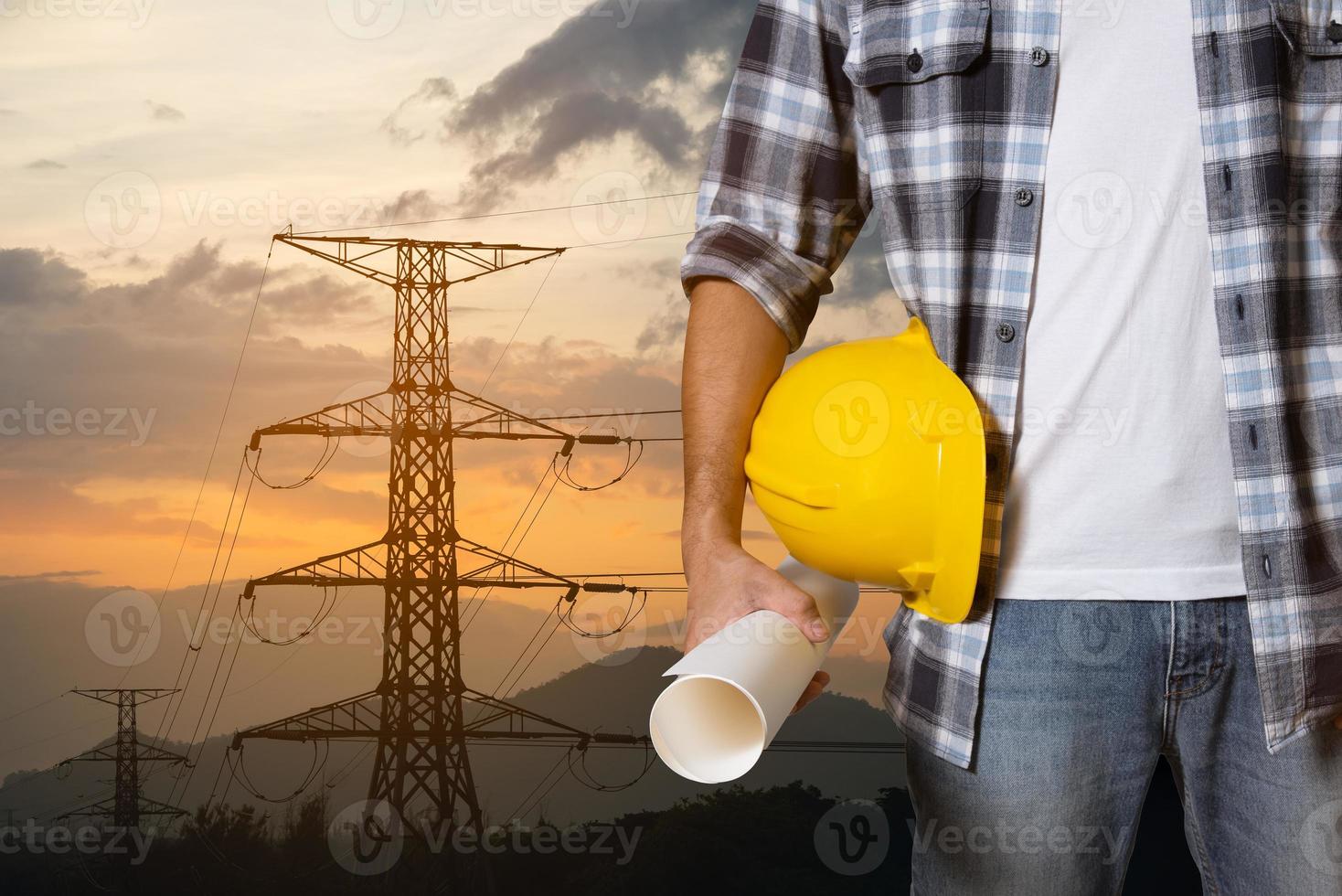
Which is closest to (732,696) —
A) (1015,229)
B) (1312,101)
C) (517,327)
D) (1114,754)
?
(1114,754)

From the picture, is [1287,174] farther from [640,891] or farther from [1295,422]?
[640,891]

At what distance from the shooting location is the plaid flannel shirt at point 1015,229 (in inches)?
34.9

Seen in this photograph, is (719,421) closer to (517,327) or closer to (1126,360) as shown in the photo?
(1126,360)

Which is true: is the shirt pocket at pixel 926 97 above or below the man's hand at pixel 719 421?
above

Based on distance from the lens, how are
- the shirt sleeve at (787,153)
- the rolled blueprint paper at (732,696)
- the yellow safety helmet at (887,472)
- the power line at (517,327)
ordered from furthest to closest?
the power line at (517,327), the shirt sleeve at (787,153), the yellow safety helmet at (887,472), the rolled blueprint paper at (732,696)

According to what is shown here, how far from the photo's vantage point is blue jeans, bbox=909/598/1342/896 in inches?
34.8

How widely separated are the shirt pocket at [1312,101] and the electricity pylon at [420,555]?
466 centimetres

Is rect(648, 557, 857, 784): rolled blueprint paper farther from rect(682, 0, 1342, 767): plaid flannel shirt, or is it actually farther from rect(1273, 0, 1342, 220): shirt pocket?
rect(1273, 0, 1342, 220): shirt pocket

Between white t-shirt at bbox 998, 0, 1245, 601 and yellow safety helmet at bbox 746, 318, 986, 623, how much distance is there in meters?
0.07

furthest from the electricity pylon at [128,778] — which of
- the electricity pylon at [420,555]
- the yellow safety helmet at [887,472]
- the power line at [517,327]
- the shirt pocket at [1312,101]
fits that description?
the shirt pocket at [1312,101]

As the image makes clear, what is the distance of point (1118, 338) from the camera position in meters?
0.88

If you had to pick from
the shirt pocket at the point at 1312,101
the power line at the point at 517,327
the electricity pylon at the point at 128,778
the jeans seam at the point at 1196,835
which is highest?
the power line at the point at 517,327

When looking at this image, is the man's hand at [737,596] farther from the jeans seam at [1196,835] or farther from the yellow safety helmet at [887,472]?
the jeans seam at [1196,835]

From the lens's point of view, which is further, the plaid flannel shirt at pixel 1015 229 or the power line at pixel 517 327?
the power line at pixel 517 327
